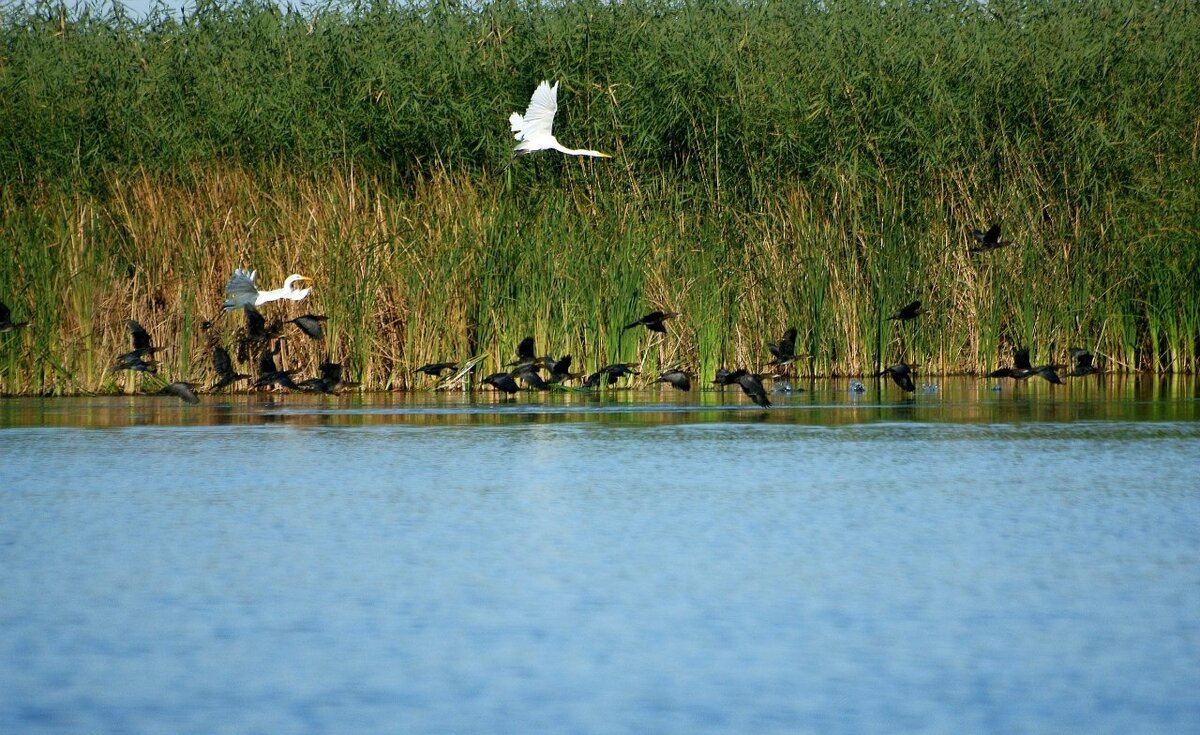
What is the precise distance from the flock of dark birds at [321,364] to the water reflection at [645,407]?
0.36 ft

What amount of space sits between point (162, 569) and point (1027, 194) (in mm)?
8936

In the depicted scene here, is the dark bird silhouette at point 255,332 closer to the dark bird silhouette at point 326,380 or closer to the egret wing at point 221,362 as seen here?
the egret wing at point 221,362

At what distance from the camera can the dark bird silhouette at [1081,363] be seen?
34.4ft

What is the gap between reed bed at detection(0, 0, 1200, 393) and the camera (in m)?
10.1

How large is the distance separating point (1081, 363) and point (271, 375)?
5229 millimetres

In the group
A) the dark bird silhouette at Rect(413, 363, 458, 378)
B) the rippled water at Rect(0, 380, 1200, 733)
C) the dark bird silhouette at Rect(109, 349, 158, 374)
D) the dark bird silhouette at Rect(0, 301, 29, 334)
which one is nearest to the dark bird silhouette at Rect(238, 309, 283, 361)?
the dark bird silhouette at Rect(109, 349, 158, 374)

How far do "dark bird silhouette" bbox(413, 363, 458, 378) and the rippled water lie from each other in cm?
291

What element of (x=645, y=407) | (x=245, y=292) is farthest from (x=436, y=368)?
(x=645, y=407)

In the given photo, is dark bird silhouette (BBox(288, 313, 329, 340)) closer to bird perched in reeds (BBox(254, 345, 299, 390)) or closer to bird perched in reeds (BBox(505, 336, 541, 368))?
bird perched in reeds (BBox(254, 345, 299, 390))

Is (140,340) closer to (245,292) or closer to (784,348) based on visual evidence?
(245,292)

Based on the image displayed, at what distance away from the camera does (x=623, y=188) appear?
11664mm

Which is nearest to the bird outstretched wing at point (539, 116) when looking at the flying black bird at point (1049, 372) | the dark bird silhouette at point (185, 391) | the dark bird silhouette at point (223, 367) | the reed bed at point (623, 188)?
the reed bed at point (623, 188)

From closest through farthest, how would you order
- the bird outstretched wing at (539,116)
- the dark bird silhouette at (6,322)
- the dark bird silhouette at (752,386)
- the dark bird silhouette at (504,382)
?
1. the dark bird silhouette at (752,386)
2. the dark bird silhouette at (6,322)
3. the dark bird silhouette at (504,382)
4. the bird outstretched wing at (539,116)

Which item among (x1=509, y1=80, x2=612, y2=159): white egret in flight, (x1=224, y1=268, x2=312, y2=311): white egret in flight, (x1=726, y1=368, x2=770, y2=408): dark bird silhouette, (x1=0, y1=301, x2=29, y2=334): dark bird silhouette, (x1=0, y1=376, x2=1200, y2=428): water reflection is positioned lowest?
(x1=0, y1=376, x2=1200, y2=428): water reflection
